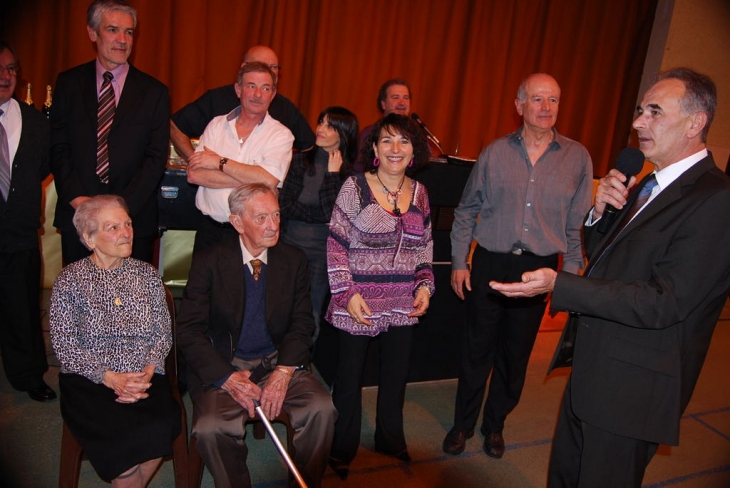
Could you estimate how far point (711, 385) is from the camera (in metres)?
4.04

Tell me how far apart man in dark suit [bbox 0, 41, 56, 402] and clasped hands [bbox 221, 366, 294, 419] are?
4.45 feet

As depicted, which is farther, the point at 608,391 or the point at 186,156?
the point at 186,156

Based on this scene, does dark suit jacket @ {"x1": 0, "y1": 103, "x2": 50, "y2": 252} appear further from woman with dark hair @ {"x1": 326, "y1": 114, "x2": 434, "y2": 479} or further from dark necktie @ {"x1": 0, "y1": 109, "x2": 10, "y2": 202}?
woman with dark hair @ {"x1": 326, "y1": 114, "x2": 434, "y2": 479}

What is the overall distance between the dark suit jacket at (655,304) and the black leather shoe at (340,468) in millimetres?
1161

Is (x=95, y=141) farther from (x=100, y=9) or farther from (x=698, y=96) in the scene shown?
(x=698, y=96)

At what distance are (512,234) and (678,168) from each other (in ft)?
3.29

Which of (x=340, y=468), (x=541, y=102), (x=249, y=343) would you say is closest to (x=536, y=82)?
(x=541, y=102)

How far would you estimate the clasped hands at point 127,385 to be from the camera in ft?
6.62

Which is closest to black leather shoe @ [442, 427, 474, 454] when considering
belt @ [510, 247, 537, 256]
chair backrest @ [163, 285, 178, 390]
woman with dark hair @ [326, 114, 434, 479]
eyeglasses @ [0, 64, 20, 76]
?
woman with dark hair @ [326, 114, 434, 479]

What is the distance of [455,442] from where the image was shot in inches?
111

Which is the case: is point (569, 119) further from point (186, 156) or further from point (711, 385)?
point (186, 156)

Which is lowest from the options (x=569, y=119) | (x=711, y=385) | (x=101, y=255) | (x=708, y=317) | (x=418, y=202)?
(x=711, y=385)

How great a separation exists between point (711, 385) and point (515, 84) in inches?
162

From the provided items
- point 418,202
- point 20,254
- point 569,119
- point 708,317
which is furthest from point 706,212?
point 569,119
